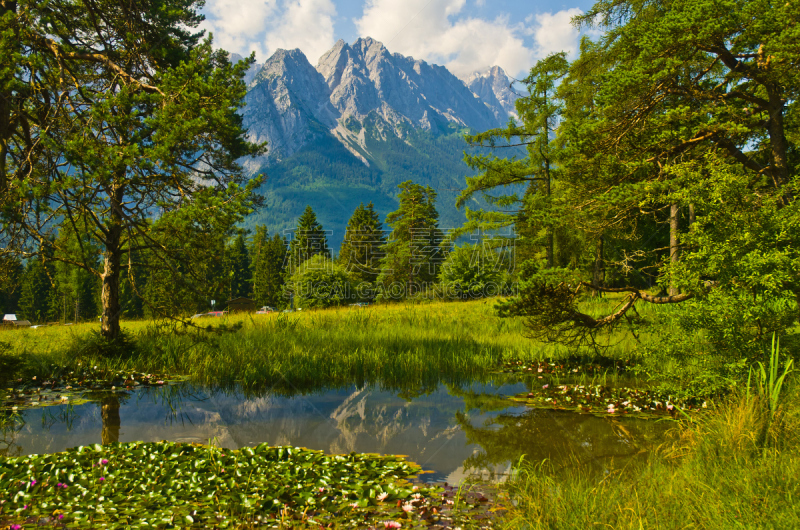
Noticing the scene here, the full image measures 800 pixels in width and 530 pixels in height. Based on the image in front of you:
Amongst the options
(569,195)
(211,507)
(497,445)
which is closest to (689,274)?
(569,195)

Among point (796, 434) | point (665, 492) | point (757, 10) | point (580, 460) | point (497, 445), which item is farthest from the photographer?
point (757, 10)

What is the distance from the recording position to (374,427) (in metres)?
6.25

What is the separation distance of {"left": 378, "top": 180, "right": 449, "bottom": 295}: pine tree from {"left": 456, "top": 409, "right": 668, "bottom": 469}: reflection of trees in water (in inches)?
1591

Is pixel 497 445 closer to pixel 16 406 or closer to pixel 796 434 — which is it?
pixel 796 434

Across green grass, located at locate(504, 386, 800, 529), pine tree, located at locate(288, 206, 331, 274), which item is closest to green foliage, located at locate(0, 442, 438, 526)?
green grass, located at locate(504, 386, 800, 529)

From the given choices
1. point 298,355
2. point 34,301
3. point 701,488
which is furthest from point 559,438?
point 34,301

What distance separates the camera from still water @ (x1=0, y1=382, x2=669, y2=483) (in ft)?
16.7

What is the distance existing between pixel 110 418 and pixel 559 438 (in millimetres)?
6694

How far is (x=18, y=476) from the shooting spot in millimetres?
4168

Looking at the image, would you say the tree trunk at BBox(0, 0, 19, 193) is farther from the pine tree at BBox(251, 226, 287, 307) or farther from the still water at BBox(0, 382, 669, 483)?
the pine tree at BBox(251, 226, 287, 307)

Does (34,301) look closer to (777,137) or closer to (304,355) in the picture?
(304,355)

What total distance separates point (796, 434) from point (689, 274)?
92.7 inches

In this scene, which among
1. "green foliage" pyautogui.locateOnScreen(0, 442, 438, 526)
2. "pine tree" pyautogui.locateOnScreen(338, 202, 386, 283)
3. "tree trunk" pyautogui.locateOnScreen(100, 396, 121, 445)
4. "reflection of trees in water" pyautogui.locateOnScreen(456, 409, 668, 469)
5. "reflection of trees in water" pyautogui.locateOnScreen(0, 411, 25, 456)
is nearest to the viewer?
"green foliage" pyautogui.locateOnScreen(0, 442, 438, 526)

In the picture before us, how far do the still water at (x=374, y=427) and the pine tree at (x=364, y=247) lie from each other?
4589 centimetres
